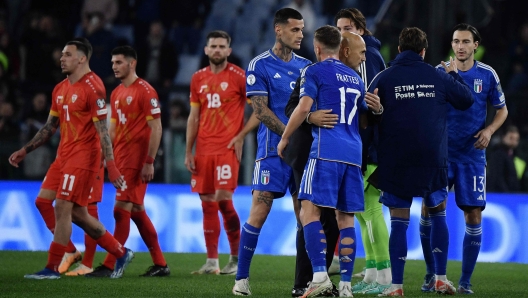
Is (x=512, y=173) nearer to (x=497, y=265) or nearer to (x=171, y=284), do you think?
(x=497, y=265)

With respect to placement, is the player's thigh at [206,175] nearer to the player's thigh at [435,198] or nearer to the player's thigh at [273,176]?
the player's thigh at [273,176]

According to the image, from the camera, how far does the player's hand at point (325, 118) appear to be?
6379mm

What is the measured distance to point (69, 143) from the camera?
8.36 m

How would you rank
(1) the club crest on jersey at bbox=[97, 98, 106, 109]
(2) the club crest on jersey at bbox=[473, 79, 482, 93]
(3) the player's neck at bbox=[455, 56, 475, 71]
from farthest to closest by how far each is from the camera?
(1) the club crest on jersey at bbox=[97, 98, 106, 109]
(3) the player's neck at bbox=[455, 56, 475, 71]
(2) the club crest on jersey at bbox=[473, 79, 482, 93]

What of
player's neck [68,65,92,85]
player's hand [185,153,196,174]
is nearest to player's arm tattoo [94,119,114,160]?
player's neck [68,65,92,85]

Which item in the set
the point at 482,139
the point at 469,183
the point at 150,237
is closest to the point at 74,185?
the point at 150,237

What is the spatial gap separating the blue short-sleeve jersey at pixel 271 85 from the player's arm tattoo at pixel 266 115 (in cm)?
5

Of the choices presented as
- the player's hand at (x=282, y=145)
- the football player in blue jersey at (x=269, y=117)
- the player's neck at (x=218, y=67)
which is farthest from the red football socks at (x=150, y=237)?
the player's hand at (x=282, y=145)

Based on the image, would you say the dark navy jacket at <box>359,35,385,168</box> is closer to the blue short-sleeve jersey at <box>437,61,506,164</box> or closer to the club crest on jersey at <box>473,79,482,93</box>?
the blue short-sleeve jersey at <box>437,61,506,164</box>

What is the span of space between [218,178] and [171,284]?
178 centimetres

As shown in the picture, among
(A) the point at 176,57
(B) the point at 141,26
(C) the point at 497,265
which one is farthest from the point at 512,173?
(B) the point at 141,26

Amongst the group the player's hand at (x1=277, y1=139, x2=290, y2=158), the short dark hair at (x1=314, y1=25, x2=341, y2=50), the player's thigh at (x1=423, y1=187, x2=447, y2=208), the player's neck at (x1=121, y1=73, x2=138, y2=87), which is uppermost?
the short dark hair at (x1=314, y1=25, x2=341, y2=50)

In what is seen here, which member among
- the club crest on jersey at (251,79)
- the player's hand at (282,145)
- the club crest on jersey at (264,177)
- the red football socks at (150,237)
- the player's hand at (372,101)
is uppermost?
the club crest on jersey at (251,79)

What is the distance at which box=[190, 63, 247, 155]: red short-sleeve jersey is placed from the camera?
9.51m
